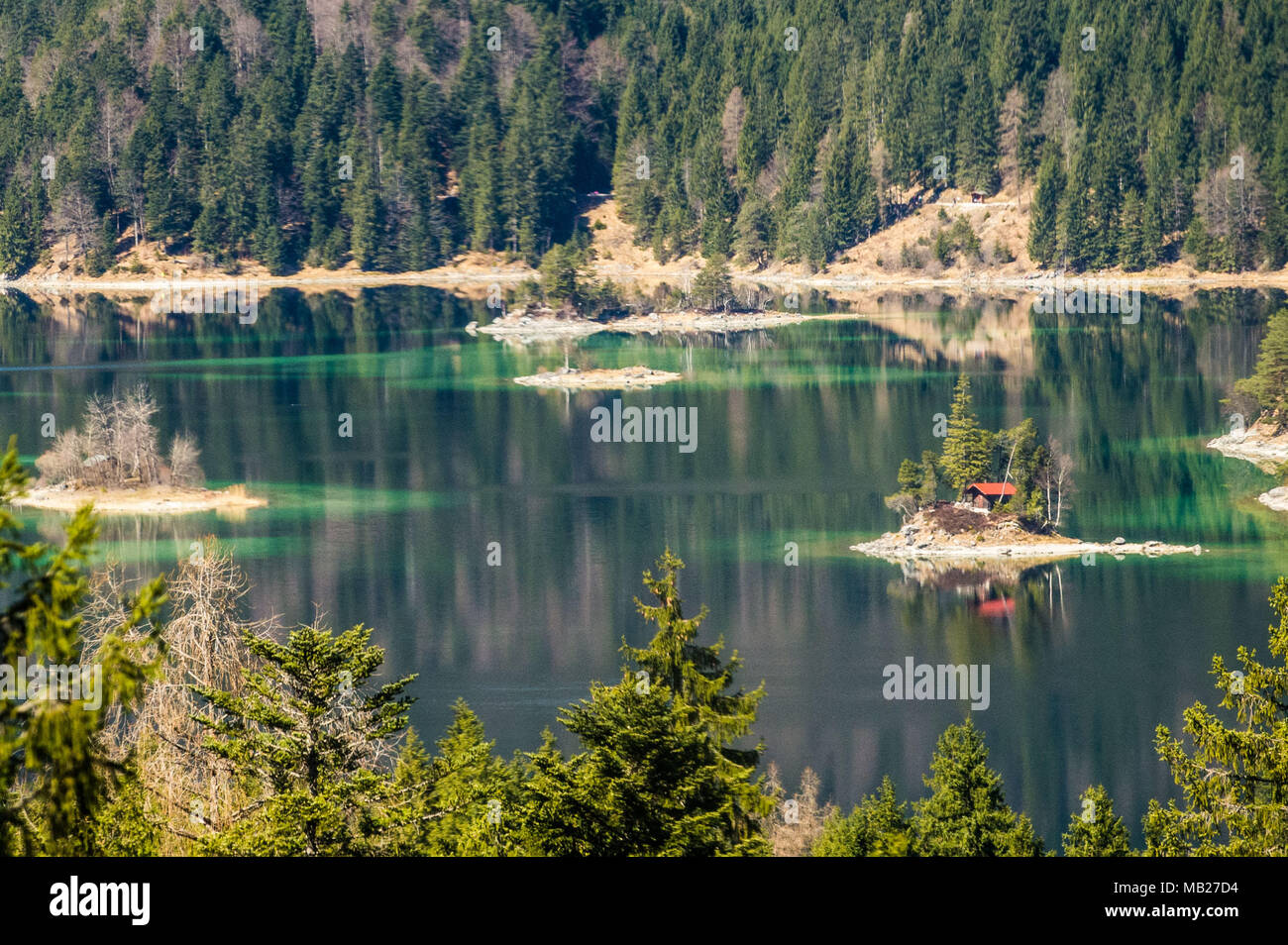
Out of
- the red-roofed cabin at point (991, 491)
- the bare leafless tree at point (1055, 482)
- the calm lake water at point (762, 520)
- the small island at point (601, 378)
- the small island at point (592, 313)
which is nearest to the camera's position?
the calm lake water at point (762, 520)

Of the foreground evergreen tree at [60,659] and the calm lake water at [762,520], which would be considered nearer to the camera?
the foreground evergreen tree at [60,659]

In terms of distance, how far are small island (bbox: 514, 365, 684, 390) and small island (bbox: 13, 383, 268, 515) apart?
36.6 metres

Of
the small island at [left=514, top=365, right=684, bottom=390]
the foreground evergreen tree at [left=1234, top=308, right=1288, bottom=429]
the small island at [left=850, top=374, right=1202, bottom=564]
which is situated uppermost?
the small island at [left=514, top=365, right=684, bottom=390]

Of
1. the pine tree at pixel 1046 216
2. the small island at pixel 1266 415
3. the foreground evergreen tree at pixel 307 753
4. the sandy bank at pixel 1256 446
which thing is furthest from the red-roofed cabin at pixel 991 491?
the pine tree at pixel 1046 216

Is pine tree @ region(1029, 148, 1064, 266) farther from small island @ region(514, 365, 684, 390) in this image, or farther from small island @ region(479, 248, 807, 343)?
small island @ region(514, 365, 684, 390)

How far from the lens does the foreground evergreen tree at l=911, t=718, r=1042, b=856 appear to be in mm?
31219

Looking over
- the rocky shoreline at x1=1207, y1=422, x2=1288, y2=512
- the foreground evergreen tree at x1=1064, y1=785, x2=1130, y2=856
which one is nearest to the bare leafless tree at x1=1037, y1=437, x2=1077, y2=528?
the rocky shoreline at x1=1207, y1=422, x2=1288, y2=512

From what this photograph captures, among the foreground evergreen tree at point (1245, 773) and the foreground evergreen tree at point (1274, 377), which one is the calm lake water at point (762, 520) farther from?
the foreground evergreen tree at point (1245, 773)

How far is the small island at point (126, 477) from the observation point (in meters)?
79.0

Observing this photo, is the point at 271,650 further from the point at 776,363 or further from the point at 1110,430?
the point at 776,363

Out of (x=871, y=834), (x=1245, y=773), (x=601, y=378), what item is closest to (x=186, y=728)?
(x=871, y=834)

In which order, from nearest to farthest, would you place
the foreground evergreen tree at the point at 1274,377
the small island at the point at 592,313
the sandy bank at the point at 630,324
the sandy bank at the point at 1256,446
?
the foreground evergreen tree at the point at 1274,377
the sandy bank at the point at 1256,446
the sandy bank at the point at 630,324
the small island at the point at 592,313

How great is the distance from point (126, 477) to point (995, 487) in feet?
124

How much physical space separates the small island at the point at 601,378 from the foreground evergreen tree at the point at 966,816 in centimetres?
8246
